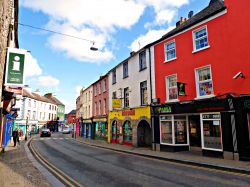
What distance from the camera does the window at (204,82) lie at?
1301 cm

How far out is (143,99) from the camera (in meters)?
18.9

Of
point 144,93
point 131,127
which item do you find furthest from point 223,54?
point 131,127

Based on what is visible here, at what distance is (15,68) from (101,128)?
66.2 feet

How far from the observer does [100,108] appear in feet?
96.2

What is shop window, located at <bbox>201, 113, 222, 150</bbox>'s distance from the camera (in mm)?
11945

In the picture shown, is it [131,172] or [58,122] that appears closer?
[131,172]

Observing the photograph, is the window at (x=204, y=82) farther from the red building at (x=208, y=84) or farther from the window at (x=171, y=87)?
the window at (x=171, y=87)

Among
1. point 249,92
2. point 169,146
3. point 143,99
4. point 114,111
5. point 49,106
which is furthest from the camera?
point 49,106

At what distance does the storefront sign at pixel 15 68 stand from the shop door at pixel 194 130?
38.7 ft

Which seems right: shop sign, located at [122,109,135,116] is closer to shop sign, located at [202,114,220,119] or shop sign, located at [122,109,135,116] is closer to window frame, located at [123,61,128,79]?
window frame, located at [123,61,128,79]

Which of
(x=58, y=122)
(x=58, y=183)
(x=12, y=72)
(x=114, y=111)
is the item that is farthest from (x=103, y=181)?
(x=58, y=122)

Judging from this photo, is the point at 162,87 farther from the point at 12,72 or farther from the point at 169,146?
the point at 12,72

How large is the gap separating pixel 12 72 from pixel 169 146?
11666 millimetres

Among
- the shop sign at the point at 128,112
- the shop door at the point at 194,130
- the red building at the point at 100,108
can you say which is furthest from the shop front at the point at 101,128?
the shop door at the point at 194,130
